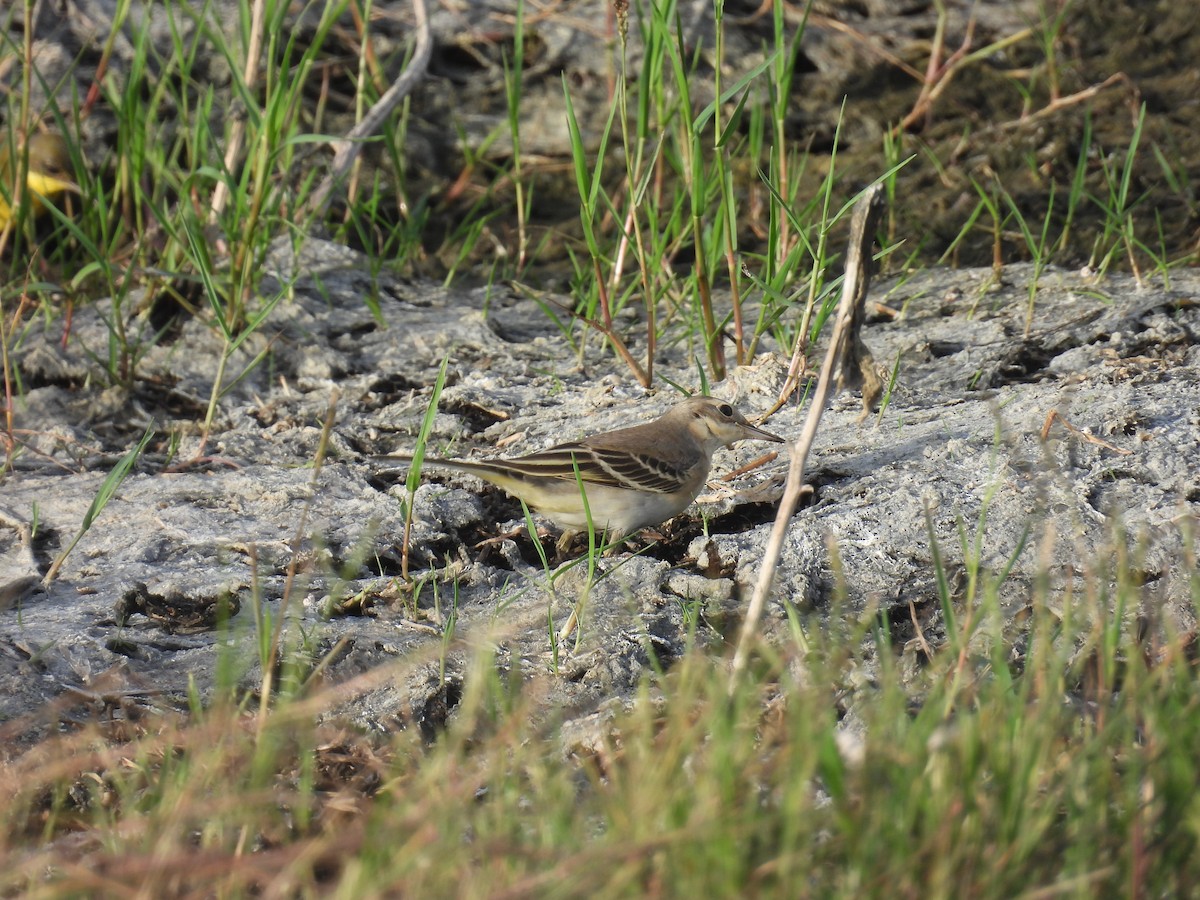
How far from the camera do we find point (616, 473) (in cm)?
481

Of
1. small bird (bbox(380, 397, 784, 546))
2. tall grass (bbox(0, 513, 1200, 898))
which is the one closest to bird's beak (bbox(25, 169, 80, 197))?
small bird (bbox(380, 397, 784, 546))

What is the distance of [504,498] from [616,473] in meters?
0.51

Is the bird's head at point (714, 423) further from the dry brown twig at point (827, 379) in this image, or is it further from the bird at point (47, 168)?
the bird at point (47, 168)

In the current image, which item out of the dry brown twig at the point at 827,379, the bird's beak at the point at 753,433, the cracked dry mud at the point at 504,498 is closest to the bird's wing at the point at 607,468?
the cracked dry mud at the point at 504,498

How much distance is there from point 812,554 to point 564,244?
3.08 meters

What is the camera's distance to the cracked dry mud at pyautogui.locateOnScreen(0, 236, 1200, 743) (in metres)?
3.95

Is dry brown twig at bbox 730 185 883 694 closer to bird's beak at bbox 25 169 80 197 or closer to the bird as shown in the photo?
the bird

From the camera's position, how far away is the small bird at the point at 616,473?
469 centimetres

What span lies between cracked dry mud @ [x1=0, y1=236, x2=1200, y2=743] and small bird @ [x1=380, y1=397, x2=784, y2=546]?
0.16 meters

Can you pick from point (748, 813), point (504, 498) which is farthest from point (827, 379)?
point (504, 498)

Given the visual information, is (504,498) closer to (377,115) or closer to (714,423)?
(714,423)

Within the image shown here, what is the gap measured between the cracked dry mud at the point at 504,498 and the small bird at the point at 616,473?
16 cm

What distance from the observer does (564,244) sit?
277 inches

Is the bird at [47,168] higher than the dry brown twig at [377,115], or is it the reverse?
the dry brown twig at [377,115]
